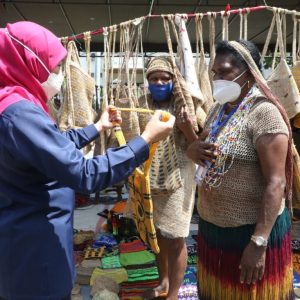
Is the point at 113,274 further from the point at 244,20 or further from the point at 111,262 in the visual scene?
the point at 244,20

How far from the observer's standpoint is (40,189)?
4.03 ft

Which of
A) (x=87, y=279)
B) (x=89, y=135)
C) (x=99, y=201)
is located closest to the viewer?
(x=89, y=135)

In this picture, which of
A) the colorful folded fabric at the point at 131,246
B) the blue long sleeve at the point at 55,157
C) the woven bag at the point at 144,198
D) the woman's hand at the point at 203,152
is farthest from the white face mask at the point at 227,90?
the colorful folded fabric at the point at 131,246

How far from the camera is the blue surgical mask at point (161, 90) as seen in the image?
7.46 feet

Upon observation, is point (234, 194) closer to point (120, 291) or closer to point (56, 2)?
point (120, 291)

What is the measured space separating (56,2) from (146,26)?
6.33 feet

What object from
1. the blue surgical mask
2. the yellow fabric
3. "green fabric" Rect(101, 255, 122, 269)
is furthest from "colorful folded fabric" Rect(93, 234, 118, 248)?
the yellow fabric

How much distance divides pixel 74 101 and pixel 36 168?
1.42m

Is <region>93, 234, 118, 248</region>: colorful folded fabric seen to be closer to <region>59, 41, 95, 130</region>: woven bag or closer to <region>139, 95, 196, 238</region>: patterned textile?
<region>139, 95, 196, 238</region>: patterned textile

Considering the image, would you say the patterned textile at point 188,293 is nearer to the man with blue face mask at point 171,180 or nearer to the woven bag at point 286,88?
the man with blue face mask at point 171,180

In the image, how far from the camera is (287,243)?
61.8 inches

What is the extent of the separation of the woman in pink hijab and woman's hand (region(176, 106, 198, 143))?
2.67ft

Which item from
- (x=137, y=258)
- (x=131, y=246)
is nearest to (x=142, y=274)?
(x=137, y=258)

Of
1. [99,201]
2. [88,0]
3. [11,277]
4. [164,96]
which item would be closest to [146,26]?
[88,0]
